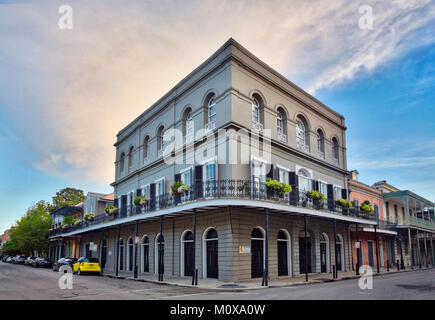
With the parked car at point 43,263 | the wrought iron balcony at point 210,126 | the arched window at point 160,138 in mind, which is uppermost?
the arched window at point 160,138

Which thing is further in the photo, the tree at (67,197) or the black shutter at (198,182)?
the tree at (67,197)

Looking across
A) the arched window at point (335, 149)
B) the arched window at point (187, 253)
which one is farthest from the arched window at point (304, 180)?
the arched window at point (187, 253)

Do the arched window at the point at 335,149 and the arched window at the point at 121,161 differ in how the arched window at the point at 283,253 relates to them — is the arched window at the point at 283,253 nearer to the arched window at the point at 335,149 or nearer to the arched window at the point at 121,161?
the arched window at the point at 335,149

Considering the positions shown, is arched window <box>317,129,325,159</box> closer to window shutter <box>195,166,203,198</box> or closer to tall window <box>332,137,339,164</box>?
tall window <box>332,137,339,164</box>

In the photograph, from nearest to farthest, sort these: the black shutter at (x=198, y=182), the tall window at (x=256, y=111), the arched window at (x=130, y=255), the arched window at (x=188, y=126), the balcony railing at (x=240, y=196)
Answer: the balcony railing at (x=240, y=196) < the black shutter at (x=198, y=182) < the tall window at (x=256, y=111) < the arched window at (x=188, y=126) < the arched window at (x=130, y=255)

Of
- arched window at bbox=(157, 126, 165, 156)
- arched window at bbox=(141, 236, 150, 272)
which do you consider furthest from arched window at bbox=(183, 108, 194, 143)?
arched window at bbox=(141, 236, 150, 272)

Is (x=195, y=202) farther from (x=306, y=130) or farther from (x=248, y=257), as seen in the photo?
(x=306, y=130)

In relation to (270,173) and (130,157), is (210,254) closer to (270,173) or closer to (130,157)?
(270,173)

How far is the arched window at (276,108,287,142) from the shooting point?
20156mm

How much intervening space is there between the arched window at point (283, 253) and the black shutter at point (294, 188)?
175 cm

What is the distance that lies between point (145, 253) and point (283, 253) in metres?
9.14

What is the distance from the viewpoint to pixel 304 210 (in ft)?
56.4

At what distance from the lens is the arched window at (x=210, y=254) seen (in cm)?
1630

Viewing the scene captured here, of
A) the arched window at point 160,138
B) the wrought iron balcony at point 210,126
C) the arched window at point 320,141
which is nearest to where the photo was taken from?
the wrought iron balcony at point 210,126
